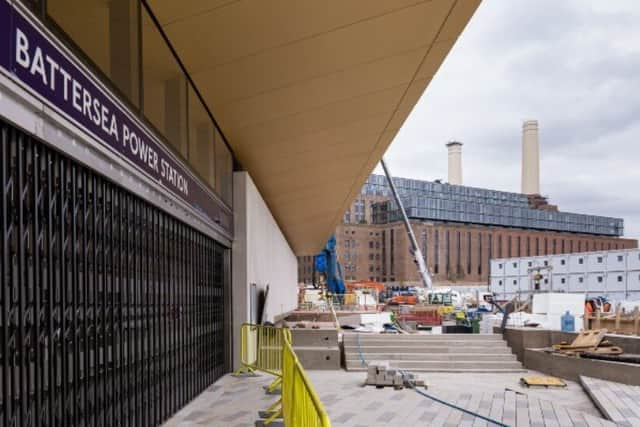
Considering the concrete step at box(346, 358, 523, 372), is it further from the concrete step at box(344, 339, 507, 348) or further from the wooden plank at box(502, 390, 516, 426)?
the wooden plank at box(502, 390, 516, 426)

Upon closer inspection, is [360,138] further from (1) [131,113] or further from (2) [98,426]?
(2) [98,426]

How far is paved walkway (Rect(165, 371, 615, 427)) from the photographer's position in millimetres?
8539

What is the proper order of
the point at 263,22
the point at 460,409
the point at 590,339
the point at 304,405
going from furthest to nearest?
1. the point at 590,339
2. the point at 460,409
3. the point at 263,22
4. the point at 304,405

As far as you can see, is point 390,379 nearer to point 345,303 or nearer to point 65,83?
point 65,83

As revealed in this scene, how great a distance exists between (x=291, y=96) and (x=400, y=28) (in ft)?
8.43

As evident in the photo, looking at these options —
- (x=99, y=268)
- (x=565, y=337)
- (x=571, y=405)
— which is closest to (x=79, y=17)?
(x=99, y=268)

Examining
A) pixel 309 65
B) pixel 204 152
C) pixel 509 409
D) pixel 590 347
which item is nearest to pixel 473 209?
pixel 590 347

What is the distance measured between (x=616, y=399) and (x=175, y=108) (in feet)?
27.8

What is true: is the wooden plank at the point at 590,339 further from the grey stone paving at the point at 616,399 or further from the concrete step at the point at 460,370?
the concrete step at the point at 460,370

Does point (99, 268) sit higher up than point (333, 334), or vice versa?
point (99, 268)

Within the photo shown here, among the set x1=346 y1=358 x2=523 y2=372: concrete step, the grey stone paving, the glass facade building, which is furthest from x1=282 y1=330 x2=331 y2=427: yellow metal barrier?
the glass facade building

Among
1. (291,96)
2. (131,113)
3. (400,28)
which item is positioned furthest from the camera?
(291,96)

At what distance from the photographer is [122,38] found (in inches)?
232

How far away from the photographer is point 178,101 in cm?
818
